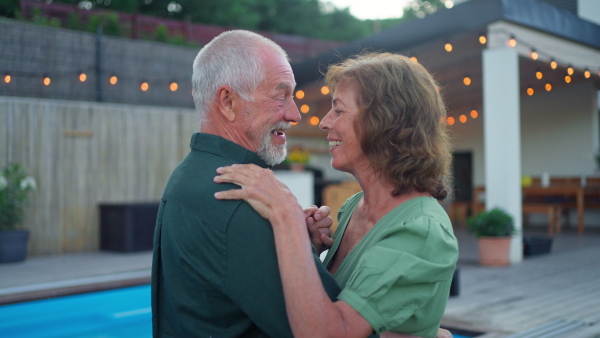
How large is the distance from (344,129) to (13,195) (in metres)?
7.07

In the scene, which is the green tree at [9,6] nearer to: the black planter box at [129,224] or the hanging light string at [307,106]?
the hanging light string at [307,106]

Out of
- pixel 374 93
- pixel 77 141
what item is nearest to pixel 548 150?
pixel 77 141

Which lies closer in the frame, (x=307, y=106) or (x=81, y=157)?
(x=81, y=157)

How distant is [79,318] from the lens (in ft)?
16.0

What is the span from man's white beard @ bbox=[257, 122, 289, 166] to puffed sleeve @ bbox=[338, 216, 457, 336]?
1.29ft

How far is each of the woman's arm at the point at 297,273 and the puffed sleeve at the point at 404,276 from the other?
0.13 feet

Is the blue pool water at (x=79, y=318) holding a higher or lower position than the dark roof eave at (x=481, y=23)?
lower

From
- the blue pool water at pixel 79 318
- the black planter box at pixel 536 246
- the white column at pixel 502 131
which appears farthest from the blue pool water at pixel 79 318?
the black planter box at pixel 536 246

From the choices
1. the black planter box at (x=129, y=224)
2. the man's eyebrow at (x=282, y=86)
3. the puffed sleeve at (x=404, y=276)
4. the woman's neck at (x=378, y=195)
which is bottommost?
the black planter box at (x=129, y=224)

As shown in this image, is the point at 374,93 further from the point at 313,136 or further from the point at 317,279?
the point at 313,136

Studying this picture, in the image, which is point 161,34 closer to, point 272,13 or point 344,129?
point 272,13

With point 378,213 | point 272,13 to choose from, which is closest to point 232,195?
point 378,213

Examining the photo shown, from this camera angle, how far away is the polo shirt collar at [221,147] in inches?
55.0

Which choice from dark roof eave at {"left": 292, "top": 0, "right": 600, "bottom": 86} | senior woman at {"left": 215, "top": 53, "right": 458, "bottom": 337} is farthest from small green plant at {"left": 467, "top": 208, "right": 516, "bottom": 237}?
senior woman at {"left": 215, "top": 53, "right": 458, "bottom": 337}
